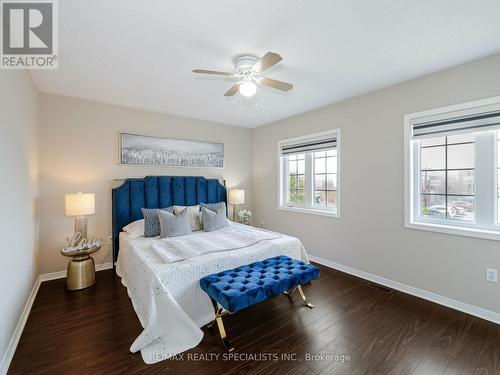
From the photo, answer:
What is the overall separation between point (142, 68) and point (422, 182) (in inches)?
137

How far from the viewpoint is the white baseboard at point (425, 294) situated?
2279 millimetres

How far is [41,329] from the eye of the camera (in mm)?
2125

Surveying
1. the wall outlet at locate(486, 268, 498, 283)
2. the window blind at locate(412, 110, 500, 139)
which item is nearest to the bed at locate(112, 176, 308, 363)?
the wall outlet at locate(486, 268, 498, 283)

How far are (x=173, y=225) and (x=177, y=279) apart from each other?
4.09 ft

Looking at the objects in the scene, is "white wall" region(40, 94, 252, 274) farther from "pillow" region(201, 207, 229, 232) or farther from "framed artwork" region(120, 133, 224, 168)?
"pillow" region(201, 207, 229, 232)

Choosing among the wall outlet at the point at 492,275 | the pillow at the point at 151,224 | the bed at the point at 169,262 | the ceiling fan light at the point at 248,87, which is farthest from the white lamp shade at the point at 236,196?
the wall outlet at the point at 492,275

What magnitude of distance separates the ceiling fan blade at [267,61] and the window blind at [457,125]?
1968mm

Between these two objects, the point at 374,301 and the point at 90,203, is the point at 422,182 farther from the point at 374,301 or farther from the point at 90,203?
the point at 90,203

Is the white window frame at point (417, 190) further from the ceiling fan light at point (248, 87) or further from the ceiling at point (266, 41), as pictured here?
the ceiling fan light at point (248, 87)

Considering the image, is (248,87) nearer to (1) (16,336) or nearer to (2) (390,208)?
(2) (390,208)

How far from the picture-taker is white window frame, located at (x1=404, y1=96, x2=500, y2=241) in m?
2.30

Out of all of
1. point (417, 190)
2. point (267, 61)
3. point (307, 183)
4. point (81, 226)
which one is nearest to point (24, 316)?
point (81, 226)

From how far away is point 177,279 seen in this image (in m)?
2.07

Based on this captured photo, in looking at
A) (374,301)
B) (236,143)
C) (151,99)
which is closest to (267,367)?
(374,301)
